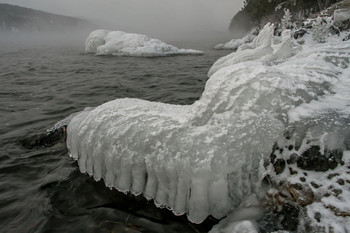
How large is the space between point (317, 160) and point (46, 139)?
4543mm

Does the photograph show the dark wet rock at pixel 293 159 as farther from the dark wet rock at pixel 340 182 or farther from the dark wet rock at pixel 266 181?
the dark wet rock at pixel 340 182

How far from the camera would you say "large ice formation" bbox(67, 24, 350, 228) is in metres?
2.17

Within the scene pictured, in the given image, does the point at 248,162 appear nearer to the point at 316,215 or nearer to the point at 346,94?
the point at 316,215

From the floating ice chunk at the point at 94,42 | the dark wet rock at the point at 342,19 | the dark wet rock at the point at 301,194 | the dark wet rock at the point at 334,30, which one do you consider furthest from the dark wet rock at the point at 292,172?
the floating ice chunk at the point at 94,42

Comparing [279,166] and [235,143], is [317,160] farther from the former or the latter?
[235,143]

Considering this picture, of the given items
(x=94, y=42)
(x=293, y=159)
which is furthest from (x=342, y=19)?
(x=94, y=42)

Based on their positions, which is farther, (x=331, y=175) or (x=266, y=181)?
(x=266, y=181)

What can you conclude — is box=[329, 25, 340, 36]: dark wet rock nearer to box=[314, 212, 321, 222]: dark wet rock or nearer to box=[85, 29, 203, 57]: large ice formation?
box=[85, 29, 203, 57]: large ice formation

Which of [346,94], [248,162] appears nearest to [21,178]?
[248,162]

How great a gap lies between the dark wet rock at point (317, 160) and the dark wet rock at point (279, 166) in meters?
0.13

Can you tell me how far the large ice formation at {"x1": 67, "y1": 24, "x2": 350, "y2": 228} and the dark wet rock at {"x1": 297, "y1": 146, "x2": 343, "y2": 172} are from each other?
0.43 ft

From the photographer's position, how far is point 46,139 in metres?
4.37

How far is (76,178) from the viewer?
323 cm

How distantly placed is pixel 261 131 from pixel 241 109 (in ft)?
1.04
